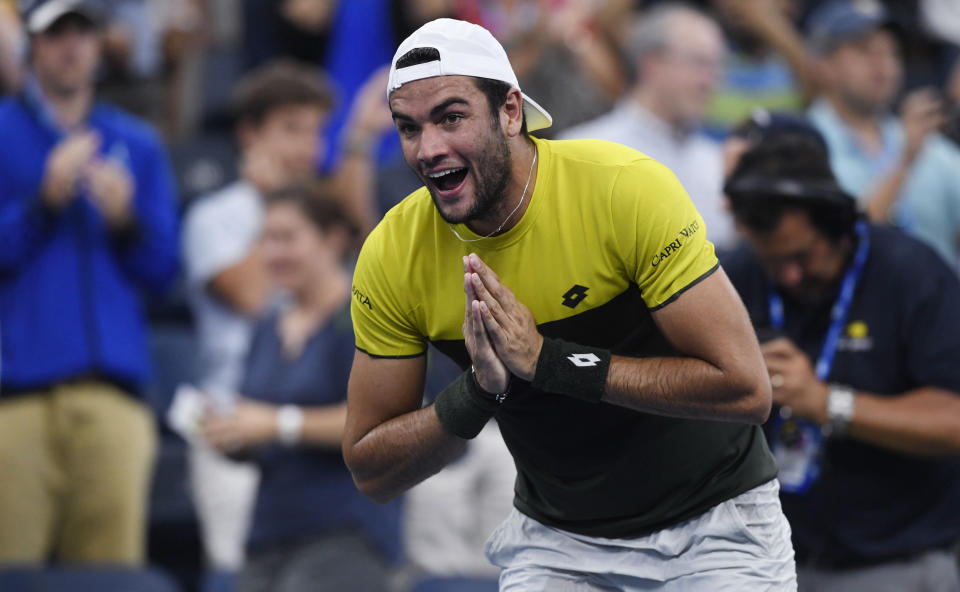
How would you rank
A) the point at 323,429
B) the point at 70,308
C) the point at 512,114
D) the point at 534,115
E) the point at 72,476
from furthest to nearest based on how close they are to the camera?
1. the point at 70,308
2. the point at 72,476
3. the point at 323,429
4. the point at 534,115
5. the point at 512,114

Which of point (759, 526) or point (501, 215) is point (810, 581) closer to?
point (759, 526)

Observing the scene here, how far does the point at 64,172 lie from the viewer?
5414 mm

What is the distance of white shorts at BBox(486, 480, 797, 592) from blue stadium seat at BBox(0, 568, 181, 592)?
214 centimetres

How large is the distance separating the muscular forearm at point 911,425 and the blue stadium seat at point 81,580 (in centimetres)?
271

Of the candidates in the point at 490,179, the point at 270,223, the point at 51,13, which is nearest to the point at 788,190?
the point at 490,179

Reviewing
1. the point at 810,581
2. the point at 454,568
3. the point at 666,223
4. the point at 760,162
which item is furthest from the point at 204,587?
the point at 666,223

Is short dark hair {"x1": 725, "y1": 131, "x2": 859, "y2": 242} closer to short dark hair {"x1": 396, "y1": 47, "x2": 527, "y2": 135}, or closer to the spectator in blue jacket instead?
short dark hair {"x1": 396, "y1": 47, "x2": 527, "y2": 135}

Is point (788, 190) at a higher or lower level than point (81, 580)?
higher

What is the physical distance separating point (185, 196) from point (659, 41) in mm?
3089

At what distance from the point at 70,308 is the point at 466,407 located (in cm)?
294

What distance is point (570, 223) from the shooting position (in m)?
3.12

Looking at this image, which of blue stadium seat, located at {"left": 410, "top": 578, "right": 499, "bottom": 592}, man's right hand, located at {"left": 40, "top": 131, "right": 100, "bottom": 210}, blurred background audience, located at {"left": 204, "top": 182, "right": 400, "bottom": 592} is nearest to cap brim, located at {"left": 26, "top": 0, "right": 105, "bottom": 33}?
man's right hand, located at {"left": 40, "top": 131, "right": 100, "bottom": 210}

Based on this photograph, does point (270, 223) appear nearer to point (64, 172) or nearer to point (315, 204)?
point (315, 204)

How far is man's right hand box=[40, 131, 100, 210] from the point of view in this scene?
5418 mm
